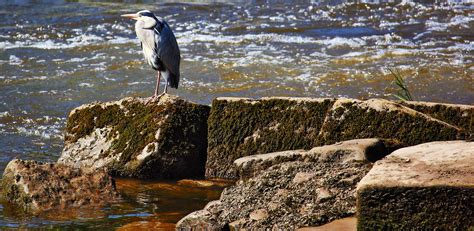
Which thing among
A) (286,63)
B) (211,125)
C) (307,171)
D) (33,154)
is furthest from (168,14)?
(307,171)

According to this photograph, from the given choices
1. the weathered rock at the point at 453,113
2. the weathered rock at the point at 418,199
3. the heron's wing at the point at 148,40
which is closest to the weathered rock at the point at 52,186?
the weathered rock at the point at 453,113

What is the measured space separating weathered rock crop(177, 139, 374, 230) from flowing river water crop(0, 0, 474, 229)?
742 mm

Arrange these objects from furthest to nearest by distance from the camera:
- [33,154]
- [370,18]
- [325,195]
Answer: [370,18]
[33,154]
[325,195]

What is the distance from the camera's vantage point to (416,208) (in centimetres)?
374

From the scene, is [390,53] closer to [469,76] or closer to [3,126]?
[469,76]

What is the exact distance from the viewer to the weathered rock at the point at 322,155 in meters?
4.77

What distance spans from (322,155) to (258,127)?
115cm

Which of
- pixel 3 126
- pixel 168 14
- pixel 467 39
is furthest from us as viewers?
pixel 168 14

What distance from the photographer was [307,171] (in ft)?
15.2

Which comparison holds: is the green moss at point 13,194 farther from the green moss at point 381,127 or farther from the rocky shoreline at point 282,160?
the green moss at point 381,127

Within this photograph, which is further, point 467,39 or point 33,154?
point 467,39

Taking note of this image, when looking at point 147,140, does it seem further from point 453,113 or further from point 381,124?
point 453,113

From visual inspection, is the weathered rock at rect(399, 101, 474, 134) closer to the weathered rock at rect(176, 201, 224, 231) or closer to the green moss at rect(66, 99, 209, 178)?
the green moss at rect(66, 99, 209, 178)

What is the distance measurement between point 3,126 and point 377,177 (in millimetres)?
5384
